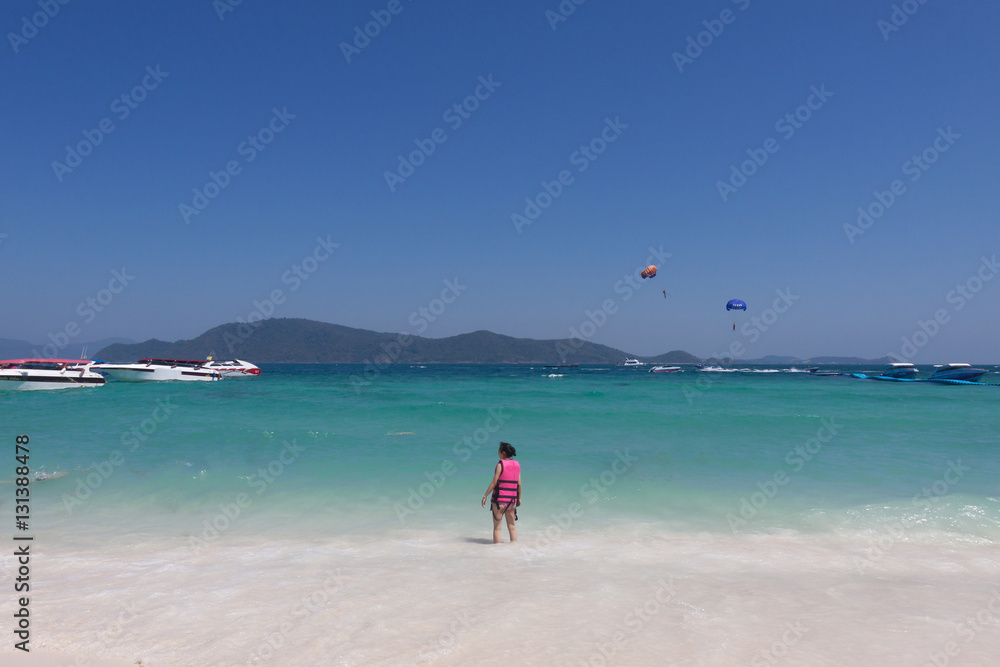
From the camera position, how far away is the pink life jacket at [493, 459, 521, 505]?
28.0 ft

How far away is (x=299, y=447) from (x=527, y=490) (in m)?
8.63

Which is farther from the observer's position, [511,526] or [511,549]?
[511,526]

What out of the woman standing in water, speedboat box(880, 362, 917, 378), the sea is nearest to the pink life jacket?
the woman standing in water

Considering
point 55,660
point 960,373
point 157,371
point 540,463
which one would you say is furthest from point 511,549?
point 960,373

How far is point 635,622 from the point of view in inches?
223

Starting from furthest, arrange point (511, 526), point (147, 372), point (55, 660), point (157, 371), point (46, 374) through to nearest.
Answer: point (157, 371) → point (147, 372) → point (46, 374) → point (511, 526) → point (55, 660)

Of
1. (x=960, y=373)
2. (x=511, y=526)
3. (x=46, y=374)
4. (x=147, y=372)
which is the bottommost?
(x=511, y=526)

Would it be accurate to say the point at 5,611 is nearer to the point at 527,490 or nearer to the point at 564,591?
the point at 564,591

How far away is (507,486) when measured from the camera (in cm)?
855

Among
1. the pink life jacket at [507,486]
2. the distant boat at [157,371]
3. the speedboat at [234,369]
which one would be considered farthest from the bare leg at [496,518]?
the speedboat at [234,369]

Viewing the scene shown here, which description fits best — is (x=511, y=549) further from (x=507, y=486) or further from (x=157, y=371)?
(x=157, y=371)

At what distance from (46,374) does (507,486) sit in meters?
50.1

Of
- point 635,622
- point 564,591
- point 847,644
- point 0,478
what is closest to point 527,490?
point 564,591

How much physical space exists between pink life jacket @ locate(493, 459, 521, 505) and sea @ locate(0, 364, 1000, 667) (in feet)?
2.64
